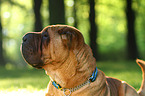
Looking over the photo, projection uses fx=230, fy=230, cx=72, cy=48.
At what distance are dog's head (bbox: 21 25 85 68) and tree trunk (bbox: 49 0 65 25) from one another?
22.5 ft

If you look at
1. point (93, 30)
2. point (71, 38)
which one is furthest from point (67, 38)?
point (93, 30)

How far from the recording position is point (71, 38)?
3086mm

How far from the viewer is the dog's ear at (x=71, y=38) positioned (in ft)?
10.0

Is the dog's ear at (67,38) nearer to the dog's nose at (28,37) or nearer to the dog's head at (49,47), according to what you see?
the dog's head at (49,47)

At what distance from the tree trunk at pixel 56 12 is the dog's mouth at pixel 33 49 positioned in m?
6.87

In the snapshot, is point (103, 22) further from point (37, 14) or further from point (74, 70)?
point (74, 70)

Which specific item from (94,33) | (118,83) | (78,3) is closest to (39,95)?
(118,83)

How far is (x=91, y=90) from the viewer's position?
3189 mm

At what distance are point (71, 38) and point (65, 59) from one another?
0.29 metres

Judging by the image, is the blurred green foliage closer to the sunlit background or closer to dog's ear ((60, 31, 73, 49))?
the sunlit background

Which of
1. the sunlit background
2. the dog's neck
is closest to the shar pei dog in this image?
the dog's neck

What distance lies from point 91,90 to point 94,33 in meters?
15.2

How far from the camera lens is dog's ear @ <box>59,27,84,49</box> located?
10.0 ft

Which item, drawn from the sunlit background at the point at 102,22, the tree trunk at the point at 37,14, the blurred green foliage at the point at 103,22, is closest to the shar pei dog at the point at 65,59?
the tree trunk at the point at 37,14
